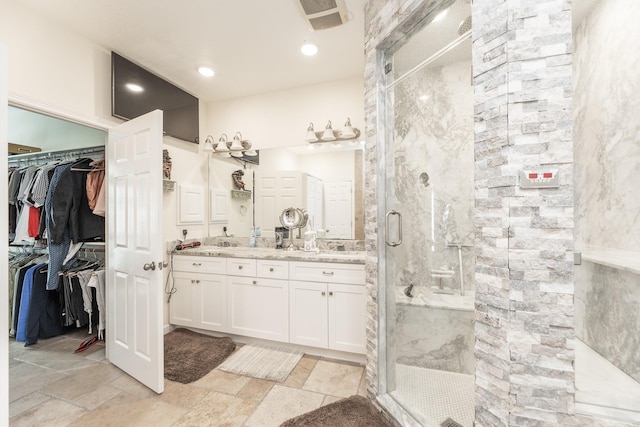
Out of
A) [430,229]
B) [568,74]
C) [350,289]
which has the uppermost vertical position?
[568,74]

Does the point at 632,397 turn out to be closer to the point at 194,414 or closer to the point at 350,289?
the point at 350,289

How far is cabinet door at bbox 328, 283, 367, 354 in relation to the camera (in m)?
2.25

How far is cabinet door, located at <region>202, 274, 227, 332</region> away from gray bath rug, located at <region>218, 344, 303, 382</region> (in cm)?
37

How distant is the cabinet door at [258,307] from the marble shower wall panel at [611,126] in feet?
6.92

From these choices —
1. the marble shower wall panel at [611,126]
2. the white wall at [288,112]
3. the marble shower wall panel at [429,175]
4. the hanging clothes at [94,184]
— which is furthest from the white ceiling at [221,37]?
the marble shower wall panel at [611,126]

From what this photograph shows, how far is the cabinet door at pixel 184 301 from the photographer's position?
2814mm

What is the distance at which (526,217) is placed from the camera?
99cm

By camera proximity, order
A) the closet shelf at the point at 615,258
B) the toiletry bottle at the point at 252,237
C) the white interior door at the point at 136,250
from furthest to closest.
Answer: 1. the toiletry bottle at the point at 252,237
2. the white interior door at the point at 136,250
3. the closet shelf at the point at 615,258

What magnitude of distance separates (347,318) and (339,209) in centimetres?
106

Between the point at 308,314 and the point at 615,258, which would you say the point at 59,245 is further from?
the point at 615,258

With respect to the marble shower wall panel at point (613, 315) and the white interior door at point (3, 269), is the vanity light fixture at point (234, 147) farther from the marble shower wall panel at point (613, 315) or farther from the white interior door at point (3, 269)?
the marble shower wall panel at point (613, 315)

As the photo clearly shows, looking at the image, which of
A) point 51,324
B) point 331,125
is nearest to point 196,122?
point 331,125

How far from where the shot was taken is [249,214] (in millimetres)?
3180

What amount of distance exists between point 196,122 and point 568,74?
11.0ft
